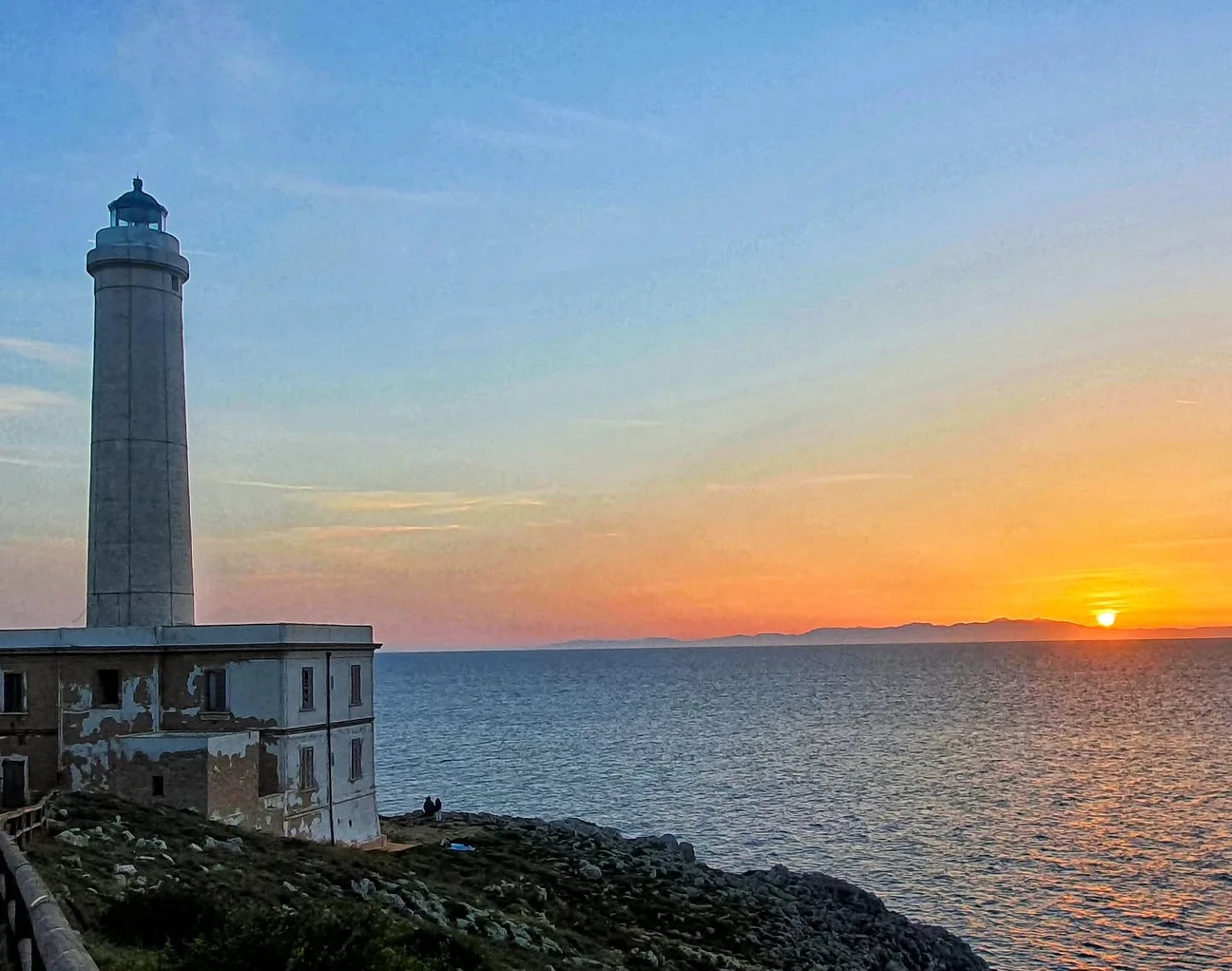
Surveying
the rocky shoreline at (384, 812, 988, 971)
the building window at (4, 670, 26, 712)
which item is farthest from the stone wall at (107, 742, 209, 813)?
the rocky shoreline at (384, 812, 988, 971)

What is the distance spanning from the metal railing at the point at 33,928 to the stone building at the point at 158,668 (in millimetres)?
20099

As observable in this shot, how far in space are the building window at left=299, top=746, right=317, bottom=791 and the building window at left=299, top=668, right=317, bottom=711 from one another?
1.12 meters

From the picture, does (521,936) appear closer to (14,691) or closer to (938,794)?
(14,691)

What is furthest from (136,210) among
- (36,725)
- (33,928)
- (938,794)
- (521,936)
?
(938,794)

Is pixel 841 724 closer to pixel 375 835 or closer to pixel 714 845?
pixel 714 845

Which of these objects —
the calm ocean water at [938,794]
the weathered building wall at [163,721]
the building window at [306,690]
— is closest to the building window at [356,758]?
the weathered building wall at [163,721]

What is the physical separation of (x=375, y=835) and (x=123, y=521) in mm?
12259

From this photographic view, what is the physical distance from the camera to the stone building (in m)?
30.7

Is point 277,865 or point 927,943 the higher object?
point 277,865

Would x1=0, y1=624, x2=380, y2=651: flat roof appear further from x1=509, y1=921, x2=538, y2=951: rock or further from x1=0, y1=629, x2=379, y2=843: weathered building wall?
x1=509, y1=921, x2=538, y2=951: rock

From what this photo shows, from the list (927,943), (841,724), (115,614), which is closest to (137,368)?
(115,614)

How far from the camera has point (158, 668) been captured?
32031 millimetres

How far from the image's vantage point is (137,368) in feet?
116

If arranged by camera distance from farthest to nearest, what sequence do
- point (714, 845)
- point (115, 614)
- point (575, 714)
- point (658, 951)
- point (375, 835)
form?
point (575, 714), point (714, 845), point (375, 835), point (115, 614), point (658, 951)
